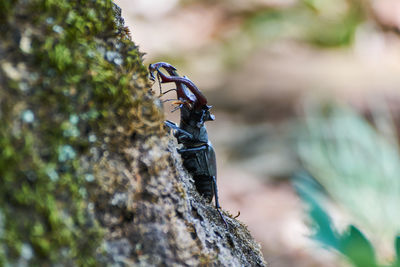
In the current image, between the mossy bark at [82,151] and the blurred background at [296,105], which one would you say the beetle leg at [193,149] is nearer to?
the mossy bark at [82,151]

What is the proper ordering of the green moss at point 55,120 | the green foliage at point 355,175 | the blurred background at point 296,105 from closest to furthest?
the green moss at point 55,120 < the green foliage at point 355,175 < the blurred background at point 296,105

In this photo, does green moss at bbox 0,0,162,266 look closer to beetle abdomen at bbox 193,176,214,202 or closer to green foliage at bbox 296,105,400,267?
beetle abdomen at bbox 193,176,214,202

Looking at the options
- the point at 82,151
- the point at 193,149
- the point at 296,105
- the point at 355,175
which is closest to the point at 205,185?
the point at 193,149

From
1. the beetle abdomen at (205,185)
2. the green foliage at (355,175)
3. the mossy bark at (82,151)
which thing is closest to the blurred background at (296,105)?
the green foliage at (355,175)

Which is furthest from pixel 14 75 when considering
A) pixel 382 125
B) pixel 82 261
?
pixel 382 125

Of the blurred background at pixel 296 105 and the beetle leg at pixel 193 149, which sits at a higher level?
the blurred background at pixel 296 105

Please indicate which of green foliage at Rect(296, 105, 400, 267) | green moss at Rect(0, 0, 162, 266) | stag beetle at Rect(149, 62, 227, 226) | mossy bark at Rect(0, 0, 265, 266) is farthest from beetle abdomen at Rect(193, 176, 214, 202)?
green foliage at Rect(296, 105, 400, 267)

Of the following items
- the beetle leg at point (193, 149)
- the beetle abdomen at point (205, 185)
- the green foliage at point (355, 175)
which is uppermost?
the green foliage at point (355, 175)

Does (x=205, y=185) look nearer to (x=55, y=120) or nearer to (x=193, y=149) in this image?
(x=193, y=149)
